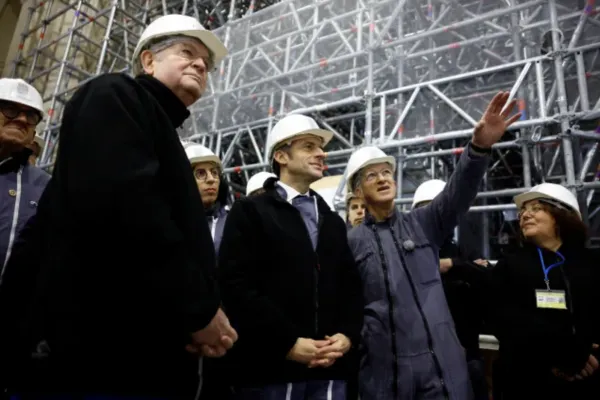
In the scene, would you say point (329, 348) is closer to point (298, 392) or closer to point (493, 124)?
point (298, 392)

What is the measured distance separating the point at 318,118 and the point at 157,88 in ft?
13.0

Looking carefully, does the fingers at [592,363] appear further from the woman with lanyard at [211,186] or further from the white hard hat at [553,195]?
the woman with lanyard at [211,186]

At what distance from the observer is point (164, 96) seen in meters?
1.27

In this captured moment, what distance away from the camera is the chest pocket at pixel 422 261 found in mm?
2109

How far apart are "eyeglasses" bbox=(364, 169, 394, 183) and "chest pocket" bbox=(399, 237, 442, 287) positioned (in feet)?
1.37

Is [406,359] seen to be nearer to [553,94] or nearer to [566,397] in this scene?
[566,397]

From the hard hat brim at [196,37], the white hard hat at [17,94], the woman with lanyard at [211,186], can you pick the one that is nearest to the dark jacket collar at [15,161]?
the white hard hat at [17,94]

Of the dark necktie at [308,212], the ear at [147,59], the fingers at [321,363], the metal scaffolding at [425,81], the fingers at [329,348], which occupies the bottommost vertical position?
the fingers at [321,363]

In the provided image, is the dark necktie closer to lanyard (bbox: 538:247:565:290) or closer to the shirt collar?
the shirt collar

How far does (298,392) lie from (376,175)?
1.29 metres

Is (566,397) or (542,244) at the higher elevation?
(542,244)

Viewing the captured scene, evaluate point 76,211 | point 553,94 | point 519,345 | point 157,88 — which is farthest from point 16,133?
point 553,94

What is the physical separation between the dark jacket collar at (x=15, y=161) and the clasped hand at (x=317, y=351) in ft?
5.33

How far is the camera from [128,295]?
101cm
